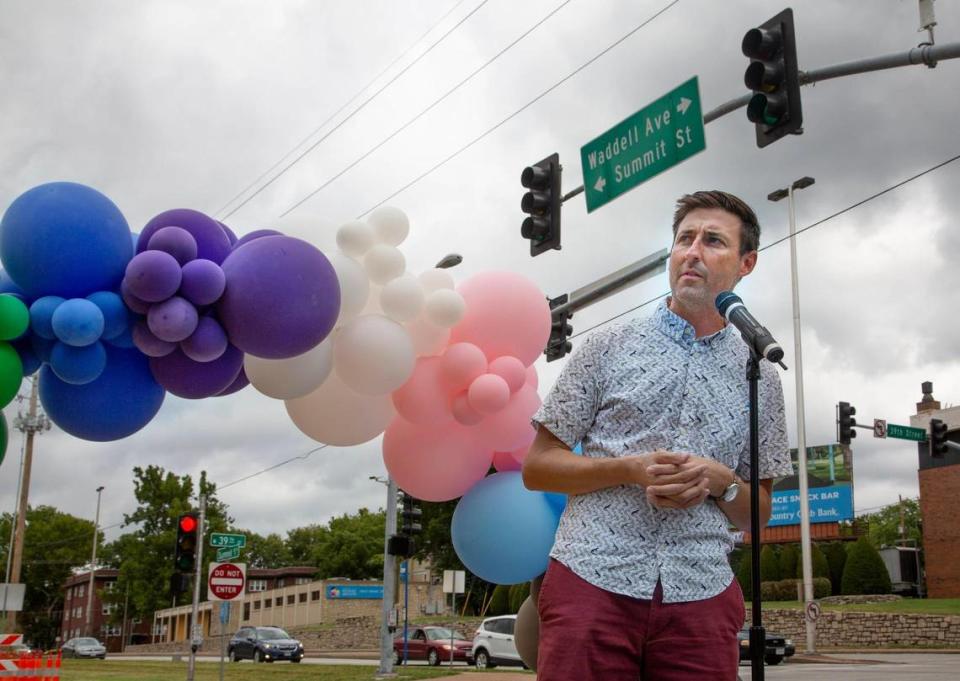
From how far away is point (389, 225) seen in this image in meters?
4.27

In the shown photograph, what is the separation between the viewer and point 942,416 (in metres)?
36.4

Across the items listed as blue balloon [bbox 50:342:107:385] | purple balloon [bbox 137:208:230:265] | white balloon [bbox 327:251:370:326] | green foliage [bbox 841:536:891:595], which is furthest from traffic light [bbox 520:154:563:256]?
green foliage [bbox 841:536:891:595]

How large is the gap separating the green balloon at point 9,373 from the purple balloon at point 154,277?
0.51m

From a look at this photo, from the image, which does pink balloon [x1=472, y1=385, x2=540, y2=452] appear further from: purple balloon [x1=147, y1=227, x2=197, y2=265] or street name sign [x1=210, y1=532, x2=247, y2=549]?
street name sign [x1=210, y1=532, x2=247, y2=549]

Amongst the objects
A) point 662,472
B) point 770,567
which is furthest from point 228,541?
point 770,567

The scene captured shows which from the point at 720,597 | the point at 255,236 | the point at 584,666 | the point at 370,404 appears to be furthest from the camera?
the point at 370,404

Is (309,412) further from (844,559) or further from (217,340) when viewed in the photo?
(844,559)

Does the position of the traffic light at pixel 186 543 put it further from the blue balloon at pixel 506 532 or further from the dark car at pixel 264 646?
the dark car at pixel 264 646

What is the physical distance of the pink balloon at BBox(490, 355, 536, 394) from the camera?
4.21 meters

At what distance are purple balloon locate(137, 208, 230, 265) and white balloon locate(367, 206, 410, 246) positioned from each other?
74cm

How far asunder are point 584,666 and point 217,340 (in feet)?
6.78

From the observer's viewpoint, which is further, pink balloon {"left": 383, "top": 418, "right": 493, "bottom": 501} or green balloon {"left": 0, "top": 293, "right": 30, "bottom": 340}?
pink balloon {"left": 383, "top": 418, "right": 493, "bottom": 501}

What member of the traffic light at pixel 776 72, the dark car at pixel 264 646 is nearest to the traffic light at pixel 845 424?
the traffic light at pixel 776 72

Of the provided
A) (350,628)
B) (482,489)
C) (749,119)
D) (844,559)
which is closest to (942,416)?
(844,559)
